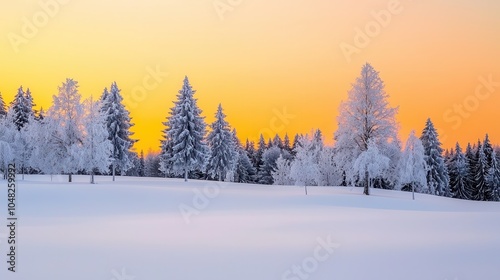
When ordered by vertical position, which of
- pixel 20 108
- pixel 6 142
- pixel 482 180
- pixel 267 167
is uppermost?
pixel 20 108

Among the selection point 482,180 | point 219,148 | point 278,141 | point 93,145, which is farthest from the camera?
point 278,141

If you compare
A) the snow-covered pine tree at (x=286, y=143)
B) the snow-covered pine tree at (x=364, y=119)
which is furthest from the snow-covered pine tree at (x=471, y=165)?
the snow-covered pine tree at (x=364, y=119)

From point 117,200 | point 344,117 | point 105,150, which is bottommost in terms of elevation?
point 117,200

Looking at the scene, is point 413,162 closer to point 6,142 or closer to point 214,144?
point 214,144

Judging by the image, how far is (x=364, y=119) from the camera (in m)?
38.4

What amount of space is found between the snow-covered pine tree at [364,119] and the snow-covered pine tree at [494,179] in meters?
43.0

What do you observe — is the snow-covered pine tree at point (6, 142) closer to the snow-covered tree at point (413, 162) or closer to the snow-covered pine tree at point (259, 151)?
the snow-covered tree at point (413, 162)

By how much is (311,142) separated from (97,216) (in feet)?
96.6

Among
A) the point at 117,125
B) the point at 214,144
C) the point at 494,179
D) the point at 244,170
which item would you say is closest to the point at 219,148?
the point at 214,144

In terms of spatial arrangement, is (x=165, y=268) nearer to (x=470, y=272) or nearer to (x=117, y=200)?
(x=470, y=272)

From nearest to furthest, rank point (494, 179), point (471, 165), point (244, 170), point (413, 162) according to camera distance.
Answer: point (413, 162) → point (494, 179) → point (471, 165) → point (244, 170)

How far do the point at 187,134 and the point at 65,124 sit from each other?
15321 mm

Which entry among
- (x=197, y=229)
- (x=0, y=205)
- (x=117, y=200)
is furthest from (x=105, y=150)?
(x=197, y=229)

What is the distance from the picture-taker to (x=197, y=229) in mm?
17250
